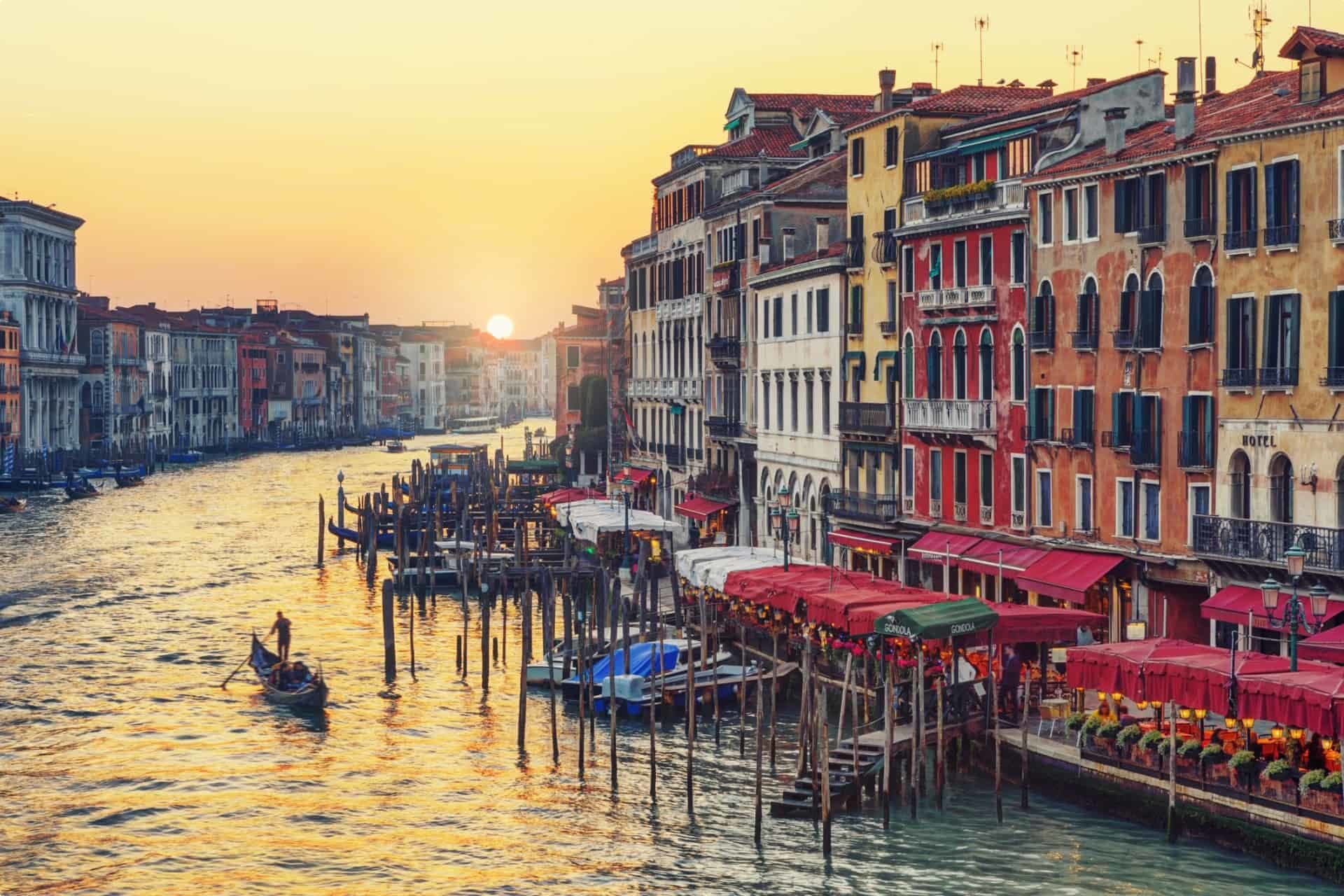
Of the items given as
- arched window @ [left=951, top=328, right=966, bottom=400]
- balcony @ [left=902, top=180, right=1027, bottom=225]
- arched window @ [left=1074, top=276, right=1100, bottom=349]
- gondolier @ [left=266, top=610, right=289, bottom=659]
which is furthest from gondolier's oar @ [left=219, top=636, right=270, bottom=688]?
arched window @ [left=1074, top=276, right=1100, bottom=349]

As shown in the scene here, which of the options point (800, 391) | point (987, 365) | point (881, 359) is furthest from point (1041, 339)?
point (800, 391)

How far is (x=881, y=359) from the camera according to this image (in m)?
42.5

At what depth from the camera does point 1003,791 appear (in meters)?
26.8

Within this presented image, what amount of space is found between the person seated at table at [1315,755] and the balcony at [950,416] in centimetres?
1490

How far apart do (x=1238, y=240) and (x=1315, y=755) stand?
9559mm

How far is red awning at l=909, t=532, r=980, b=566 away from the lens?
37438mm

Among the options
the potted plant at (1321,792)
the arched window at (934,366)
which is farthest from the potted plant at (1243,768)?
the arched window at (934,366)

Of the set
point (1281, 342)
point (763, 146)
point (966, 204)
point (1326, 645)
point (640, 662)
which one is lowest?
point (640, 662)

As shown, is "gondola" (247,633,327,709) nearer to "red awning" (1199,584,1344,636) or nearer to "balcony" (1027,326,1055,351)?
"balcony" (1027,326,1055,351)

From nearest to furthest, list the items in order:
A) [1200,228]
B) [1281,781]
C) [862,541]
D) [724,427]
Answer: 1. [1281,781]
2. [1200,228]
3. [862,541]
4. [724,427]

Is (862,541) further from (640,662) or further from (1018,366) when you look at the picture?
(640,662)

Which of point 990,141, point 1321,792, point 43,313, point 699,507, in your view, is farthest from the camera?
point 43,313

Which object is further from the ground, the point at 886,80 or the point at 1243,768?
the point at 886,80

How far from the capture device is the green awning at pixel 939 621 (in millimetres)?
26891
